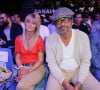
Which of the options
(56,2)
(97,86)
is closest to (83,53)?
(97,86)

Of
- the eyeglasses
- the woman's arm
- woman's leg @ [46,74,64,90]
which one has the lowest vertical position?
woman's leg @ [46,74,64,90]

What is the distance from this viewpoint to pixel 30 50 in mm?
2783

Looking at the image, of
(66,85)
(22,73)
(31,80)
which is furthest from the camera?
(22,73)

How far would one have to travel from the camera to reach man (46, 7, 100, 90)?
240 cm

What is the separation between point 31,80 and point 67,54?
0.49 meters

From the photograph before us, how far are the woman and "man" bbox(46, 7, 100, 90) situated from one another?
0.28 meters

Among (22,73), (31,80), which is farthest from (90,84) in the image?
(22,73)

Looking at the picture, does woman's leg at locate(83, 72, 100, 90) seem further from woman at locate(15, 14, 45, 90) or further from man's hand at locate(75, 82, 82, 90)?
woman at locate(15, 14, 45, 90)

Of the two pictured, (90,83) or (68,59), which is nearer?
(90,83)

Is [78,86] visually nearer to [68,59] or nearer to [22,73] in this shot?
[68,59]

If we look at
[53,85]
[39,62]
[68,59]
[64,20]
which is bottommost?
[53,85]

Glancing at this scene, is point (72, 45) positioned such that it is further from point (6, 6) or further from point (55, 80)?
point (6, 6)

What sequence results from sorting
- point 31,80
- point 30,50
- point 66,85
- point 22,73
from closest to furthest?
point 66,85, point 31,80, point 22,73, point 30,50

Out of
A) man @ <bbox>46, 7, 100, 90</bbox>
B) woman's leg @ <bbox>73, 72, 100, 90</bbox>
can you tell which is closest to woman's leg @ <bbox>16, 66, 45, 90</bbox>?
man @ <bbox>46, 7, 100, 90</bbox>
